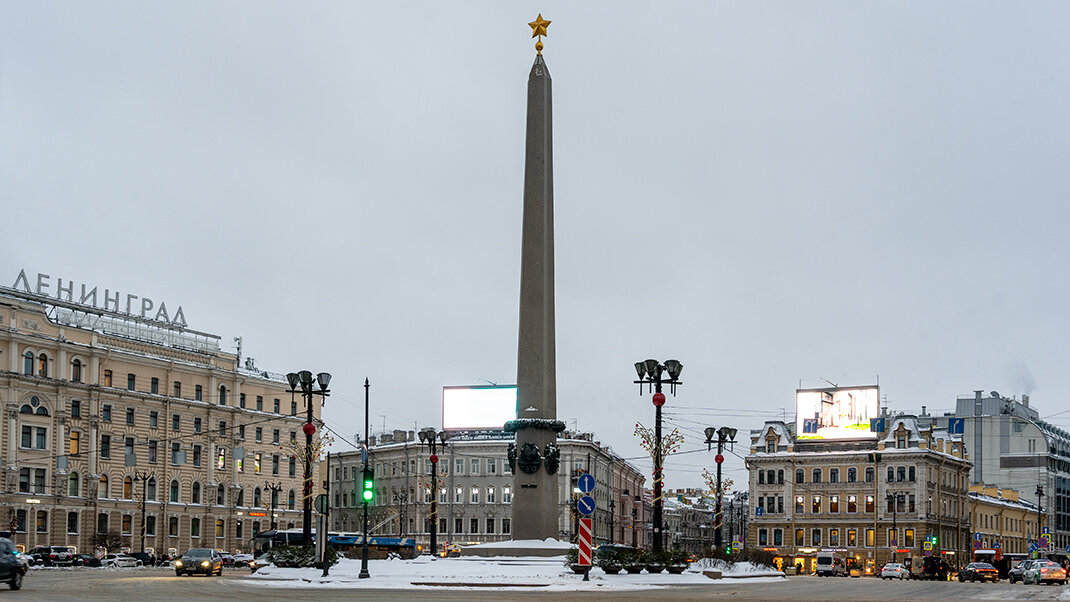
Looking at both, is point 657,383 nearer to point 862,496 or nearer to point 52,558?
Answer: point 52,558

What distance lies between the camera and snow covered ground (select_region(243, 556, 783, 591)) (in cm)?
3195

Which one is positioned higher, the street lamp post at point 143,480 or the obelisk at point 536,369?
the obelisk at point 536,369

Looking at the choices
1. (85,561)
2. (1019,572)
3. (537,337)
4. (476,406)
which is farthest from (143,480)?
(1019,572)

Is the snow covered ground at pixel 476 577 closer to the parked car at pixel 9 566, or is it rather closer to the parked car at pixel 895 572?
the parked car at pixel 9 566

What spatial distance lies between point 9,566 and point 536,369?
1666cm

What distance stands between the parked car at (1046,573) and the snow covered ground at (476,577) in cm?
2180

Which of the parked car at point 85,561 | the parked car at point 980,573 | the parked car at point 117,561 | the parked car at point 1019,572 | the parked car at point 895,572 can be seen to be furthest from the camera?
the parked car at point 895,572

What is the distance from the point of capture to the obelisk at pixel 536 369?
126ft

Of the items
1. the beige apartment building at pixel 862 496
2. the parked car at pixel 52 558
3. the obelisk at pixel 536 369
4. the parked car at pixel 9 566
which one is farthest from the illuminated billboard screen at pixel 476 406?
the parked car at pixel 9 566

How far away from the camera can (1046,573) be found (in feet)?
176

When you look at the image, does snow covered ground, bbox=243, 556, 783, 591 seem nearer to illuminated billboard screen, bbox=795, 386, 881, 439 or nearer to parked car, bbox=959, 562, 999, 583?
parked car, bbox=959, 562, 999, 583

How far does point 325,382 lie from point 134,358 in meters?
50.1

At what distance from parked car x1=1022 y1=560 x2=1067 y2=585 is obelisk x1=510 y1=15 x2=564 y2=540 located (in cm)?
2704

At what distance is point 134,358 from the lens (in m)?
87.9
